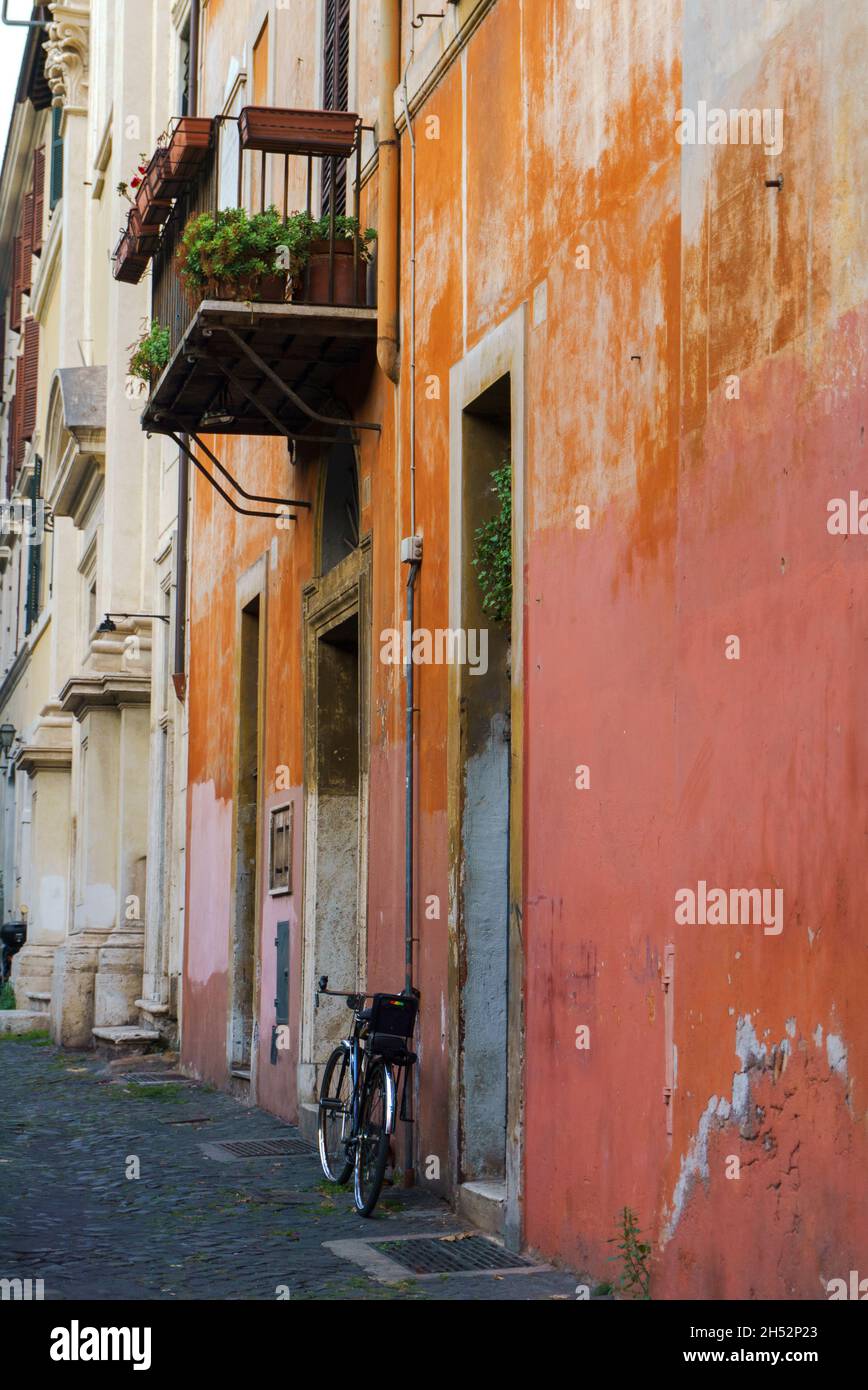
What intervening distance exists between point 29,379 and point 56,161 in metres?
5.58

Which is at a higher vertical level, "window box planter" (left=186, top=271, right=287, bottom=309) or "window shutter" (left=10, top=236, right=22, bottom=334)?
"window shutter" (left=10, top=236, right=22, bottom=334)

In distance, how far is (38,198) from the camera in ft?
123

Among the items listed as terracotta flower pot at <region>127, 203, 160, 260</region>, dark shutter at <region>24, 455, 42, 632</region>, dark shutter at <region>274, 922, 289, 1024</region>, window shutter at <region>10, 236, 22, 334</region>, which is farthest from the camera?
window shutter at <region>10, 236, 22, 334</region>

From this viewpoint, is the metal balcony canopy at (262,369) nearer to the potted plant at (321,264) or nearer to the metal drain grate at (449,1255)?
the potted plant at (321,264)

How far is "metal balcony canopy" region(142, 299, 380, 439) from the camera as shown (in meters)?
11.9

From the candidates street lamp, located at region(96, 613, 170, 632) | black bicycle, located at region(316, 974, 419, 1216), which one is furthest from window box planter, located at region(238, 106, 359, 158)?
street lamp, located at region(96, 613, 170, 632)

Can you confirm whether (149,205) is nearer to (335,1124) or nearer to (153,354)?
(153,354)

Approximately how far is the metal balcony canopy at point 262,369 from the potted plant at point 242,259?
0.50 feet

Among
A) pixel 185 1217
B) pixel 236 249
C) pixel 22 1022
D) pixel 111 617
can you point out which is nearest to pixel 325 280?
pixel 236 249

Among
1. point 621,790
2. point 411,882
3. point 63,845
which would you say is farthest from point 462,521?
point 63,845

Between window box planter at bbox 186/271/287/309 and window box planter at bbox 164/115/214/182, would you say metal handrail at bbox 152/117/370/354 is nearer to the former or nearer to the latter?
window box planter at bbox 164/115/214/182

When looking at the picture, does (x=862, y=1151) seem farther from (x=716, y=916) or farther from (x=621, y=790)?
(x=621, y=790)

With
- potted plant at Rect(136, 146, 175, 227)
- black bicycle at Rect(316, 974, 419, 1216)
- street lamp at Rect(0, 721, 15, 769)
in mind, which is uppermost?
potted plant at Rect(136, 146, 175, 227)

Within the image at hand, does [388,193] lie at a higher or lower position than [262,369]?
higher
